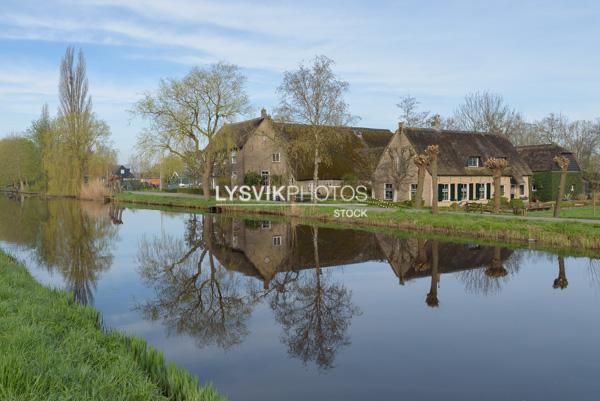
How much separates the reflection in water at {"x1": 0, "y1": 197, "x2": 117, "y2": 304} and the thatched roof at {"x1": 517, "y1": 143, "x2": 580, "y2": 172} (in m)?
31.0

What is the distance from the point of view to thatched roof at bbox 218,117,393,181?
38.3 metres

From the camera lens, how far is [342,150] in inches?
1711

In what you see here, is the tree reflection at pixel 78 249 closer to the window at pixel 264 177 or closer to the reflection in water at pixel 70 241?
the reflection in water at pixel 70 241

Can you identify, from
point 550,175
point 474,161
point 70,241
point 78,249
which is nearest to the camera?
point 78,249

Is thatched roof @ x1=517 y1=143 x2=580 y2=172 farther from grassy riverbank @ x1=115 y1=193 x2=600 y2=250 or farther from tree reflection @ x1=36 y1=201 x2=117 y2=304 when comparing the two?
tree reflection @ x1=36 y1=201 x2=117 y2=304

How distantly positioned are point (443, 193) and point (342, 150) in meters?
13.3

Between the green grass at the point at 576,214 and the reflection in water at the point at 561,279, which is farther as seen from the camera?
the green grass at the point at 576,214

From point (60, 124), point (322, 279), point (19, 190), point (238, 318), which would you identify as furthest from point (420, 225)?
point (19, 190)

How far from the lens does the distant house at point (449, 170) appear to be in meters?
32.4

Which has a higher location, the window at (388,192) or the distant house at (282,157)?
the distant house at (282,157)

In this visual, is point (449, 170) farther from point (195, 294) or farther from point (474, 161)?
point (195, 294)

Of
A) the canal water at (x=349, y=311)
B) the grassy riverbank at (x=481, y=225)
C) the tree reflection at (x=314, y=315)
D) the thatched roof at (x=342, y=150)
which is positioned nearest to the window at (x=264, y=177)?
the thatched roof at (x=342, y=150)

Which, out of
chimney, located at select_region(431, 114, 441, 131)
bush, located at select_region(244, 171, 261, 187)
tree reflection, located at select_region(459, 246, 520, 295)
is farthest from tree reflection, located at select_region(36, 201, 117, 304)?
chimney, located at select_region(431, 114, 441, 131)

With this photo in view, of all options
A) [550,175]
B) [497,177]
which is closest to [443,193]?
[497,177]
